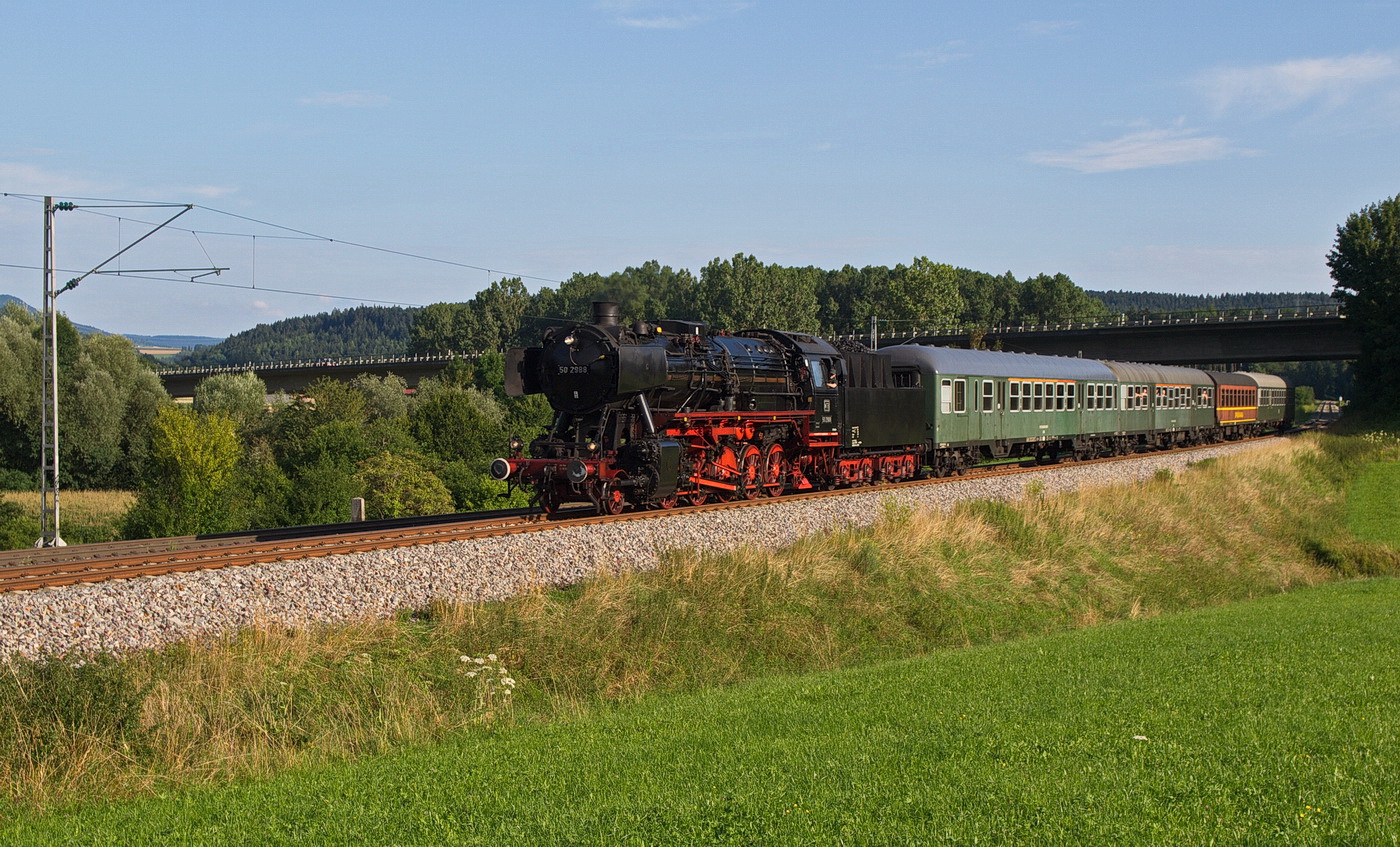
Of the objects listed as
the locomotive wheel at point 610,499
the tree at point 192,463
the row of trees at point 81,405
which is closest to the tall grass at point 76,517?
the tree at point 192,463

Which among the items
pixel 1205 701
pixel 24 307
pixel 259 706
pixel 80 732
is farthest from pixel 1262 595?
pixel 24 307

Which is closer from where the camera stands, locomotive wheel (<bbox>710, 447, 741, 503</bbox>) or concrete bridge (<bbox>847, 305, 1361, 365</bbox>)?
locomotive wheel (<bbox>710, 447, 741, 503</bbox>)

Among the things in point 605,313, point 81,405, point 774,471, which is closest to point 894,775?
point 605,313

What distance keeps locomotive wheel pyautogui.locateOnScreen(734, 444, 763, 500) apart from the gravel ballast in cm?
264

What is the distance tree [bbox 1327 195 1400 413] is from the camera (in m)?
66.1

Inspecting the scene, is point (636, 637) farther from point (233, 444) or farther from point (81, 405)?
point (81, 405)

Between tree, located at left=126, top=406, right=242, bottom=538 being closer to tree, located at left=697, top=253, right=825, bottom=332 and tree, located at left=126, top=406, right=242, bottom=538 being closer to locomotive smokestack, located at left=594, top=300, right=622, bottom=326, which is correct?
locomotive smokestack, located at left=594, top=300, right=622, bottom=326

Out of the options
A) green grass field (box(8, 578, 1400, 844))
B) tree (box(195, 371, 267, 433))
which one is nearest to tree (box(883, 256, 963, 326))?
tree (box(195, 371, 267, 433))

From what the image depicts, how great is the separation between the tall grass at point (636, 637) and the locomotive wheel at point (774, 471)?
12.8 feet

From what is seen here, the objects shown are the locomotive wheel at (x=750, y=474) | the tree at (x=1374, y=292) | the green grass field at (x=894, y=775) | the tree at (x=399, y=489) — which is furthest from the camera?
the tree at (x=1374, y=292)

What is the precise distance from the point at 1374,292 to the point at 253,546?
72153mm

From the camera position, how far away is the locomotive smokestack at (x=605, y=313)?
21.0 metres

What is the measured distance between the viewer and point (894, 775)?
7883mm

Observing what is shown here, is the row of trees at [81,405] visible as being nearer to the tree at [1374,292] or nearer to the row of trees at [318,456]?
the row of trees at [318,456]
